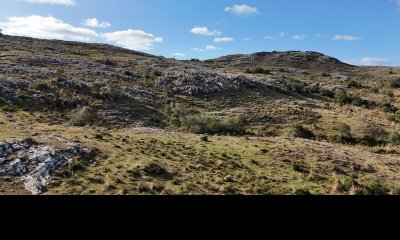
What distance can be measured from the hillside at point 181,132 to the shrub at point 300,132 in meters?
0.18

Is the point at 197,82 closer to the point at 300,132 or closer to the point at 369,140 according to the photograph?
the point at 300,132

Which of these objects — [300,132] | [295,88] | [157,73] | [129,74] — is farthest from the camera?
[295,88]

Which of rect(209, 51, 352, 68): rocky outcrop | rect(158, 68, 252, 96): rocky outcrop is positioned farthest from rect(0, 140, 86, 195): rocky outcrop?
rect(209, 51, 352, 68): rocky outcrop

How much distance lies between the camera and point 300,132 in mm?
54312

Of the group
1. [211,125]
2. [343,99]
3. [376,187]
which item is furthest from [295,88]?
[376,187]

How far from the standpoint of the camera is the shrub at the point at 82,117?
4771cm

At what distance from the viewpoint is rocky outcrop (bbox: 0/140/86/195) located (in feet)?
86.9

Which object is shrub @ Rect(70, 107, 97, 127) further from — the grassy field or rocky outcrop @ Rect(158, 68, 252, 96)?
rocky outcrop @ Rect(158, 68, 252, 96)

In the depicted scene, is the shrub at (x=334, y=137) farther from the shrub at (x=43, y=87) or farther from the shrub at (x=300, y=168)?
the shrub at (x=43, y=87)

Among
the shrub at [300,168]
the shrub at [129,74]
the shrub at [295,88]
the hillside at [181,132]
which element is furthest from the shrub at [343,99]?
the shrub at [300,168]

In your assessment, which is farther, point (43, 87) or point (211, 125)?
point (43, 87)

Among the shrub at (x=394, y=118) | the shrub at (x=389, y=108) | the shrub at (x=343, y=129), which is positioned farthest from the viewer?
the shrub at (x=389, y=108)

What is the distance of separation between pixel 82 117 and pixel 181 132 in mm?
10938
